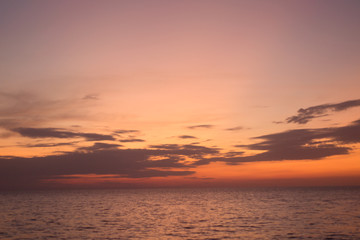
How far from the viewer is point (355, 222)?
5569 cm

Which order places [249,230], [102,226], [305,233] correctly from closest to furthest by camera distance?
[305,233]
[249,230]
[102,226]

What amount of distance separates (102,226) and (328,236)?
3504cm

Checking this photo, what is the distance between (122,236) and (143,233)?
12.0ft

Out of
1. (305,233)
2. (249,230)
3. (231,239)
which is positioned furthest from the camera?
(249,230)

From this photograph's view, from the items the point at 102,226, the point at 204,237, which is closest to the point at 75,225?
the point at 102,226

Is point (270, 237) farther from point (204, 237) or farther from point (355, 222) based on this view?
point (355, 222)

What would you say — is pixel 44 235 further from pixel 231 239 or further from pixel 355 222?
pixel 355 222

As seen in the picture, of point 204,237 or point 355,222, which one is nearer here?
point 204,237

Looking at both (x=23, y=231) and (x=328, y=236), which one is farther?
(x=23, y=231)

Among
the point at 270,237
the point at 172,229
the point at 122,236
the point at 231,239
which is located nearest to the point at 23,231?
the point at 122,236

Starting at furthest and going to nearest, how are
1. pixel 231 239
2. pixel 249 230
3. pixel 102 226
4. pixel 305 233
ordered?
pixel 102 226
pixel 249 230
pixel 305 233
pixel 231 239

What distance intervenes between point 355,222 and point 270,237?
21.8m

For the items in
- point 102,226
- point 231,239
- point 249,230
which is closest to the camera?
point 231,239

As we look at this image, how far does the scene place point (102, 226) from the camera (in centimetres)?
5534
